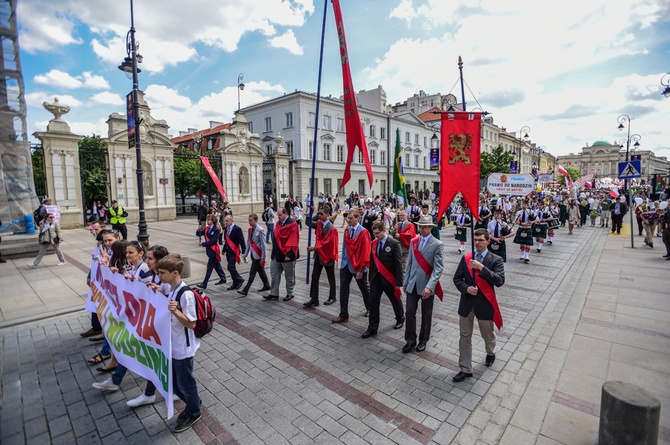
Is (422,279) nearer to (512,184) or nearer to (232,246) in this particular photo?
(232,246)

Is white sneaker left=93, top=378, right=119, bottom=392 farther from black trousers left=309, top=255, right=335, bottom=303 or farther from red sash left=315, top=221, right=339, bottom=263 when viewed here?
red sash left=315, top=221, right=339, bottom=263

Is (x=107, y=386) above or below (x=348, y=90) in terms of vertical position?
below

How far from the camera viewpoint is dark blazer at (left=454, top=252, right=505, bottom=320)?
446cm

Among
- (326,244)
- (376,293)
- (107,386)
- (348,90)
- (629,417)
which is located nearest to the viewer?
(629,417)

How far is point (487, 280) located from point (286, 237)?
4.42m

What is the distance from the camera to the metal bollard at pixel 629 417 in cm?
303

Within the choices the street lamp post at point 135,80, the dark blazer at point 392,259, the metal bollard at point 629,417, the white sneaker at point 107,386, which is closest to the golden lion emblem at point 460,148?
the dark blazer at point 392,259

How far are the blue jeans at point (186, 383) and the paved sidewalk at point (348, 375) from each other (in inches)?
10.3

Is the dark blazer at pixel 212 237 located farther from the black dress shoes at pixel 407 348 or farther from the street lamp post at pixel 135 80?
the black dress shoes at pixel 407 348

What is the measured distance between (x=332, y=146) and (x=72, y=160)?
2947 cm

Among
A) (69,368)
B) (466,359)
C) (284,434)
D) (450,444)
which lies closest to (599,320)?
(466,359)

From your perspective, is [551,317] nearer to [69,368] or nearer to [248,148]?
[69,368]

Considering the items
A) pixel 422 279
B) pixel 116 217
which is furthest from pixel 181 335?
pixel 116 217

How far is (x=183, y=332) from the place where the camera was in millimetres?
3543
